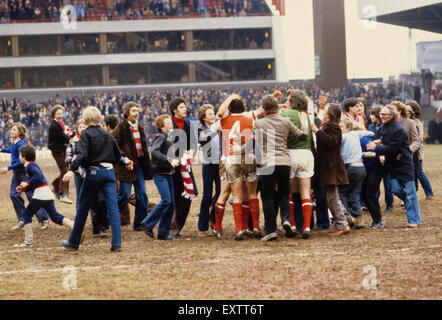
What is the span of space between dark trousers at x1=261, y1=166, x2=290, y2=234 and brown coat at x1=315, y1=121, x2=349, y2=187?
0.67 m

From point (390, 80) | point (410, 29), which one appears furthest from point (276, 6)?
point (410, 29)

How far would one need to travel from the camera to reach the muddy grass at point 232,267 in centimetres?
630

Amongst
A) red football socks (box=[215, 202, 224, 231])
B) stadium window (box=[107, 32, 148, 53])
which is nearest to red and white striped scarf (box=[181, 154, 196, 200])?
red football socks (box=[215, 202, 224, 231])

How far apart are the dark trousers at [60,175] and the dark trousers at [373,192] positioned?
236 inches

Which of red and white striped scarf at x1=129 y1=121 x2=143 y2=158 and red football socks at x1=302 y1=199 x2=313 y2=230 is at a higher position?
red and white striped scarf at x1=129 y1=121 x2=143 y2=158

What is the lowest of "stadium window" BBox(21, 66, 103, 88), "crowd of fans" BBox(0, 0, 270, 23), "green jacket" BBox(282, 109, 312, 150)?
"green jacket" BBox(282, 109, 312, 150)

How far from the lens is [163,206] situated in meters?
9.55

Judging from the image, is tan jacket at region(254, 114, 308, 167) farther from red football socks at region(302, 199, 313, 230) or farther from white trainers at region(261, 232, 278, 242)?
white trainers at region(261, 232, 278, 242)

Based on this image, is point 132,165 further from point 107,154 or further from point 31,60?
point 31,60

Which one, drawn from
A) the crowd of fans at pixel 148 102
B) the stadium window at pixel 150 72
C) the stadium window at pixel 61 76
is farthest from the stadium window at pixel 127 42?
the crowd of fans at pixel 148 102

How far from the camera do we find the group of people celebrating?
8930 millimetres

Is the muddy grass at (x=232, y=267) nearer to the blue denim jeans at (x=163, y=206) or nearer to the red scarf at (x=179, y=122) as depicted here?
the blue denim jeans at (x=163, y=206)

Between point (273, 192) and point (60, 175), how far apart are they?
6035mm
